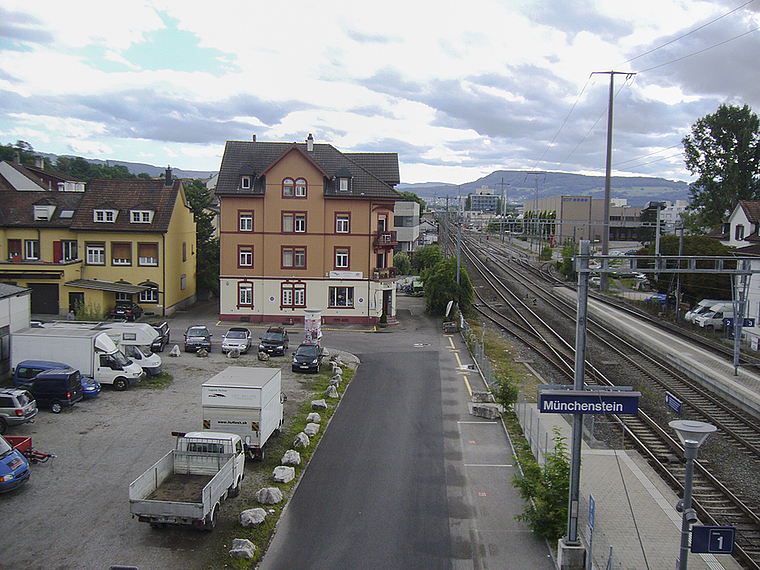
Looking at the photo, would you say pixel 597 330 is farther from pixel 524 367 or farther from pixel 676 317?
pixel 524 367

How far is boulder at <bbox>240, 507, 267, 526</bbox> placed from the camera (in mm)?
14289

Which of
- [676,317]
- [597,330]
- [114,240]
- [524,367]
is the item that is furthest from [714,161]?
[114,240]

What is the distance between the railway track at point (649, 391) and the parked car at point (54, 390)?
21.0 meters

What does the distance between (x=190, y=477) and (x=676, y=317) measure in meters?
39.0

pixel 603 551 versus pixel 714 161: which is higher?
pixel 714 161

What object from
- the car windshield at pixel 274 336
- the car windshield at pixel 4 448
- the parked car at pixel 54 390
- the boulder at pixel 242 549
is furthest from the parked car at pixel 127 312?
the boulder at pixel 242 549

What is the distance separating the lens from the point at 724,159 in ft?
220

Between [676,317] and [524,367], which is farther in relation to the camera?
[676,317]

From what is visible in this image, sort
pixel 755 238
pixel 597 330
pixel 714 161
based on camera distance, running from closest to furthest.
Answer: pixel 597 330, pixel 755 238, pixel 714 161

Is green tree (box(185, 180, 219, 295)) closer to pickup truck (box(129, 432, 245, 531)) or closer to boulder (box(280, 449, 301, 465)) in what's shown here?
boulder (box(280, 449, 301, 465))

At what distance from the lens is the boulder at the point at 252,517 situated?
1429 cm

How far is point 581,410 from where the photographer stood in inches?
478

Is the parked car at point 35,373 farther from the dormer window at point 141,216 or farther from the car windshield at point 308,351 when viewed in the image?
the dormer window at point 141,216

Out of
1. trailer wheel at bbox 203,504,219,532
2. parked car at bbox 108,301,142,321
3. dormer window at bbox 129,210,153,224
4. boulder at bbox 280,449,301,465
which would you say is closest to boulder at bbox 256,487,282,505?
trailer wheel at bbox 203,504,219,532
